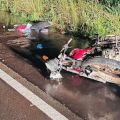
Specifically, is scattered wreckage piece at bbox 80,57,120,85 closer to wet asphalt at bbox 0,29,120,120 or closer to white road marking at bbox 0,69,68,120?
wet asphalt at bbox 0,29,120,120

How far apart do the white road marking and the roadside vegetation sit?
3.51m

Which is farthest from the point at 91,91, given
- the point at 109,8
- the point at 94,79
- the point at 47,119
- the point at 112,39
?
the point at 109,8

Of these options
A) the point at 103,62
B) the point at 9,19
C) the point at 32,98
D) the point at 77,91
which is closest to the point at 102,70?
the point at 103,62

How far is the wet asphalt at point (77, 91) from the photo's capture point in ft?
19.9

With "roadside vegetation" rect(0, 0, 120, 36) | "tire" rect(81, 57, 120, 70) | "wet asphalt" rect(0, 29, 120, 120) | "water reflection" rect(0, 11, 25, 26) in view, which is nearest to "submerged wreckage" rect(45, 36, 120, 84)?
"tire" rect(81, 57, 120, 70)

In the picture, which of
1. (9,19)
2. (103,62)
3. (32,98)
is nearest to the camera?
(32,98)

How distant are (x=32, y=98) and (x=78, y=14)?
5.13 m

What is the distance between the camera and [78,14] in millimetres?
11031

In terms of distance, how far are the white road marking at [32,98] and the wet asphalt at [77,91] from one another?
1.08ft

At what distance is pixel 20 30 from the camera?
1116cm

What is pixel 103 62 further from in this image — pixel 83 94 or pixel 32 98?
pixel 32 98

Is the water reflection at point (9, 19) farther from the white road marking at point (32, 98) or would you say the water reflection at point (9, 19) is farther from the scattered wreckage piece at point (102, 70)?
the scattered wreckage piece at point (102, 70)

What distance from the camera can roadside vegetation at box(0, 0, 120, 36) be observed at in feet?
33.4

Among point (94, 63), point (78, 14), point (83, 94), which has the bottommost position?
point (83, 94)
